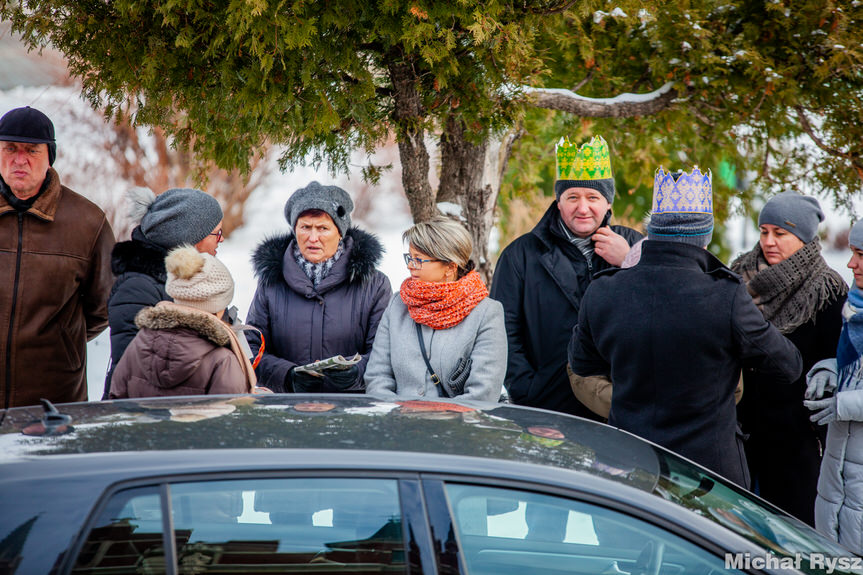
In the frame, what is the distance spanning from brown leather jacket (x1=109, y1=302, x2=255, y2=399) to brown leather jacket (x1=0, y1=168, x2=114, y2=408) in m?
1.11

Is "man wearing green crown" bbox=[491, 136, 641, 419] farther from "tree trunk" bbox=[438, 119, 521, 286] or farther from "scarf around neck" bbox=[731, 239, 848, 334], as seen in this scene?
"tree trunk" bbox=[438, 119, 521, 286]

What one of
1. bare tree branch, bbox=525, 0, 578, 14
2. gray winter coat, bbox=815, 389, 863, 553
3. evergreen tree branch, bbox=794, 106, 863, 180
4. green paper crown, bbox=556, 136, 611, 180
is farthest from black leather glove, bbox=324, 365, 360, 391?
Result: evergreen tree branch, bbox=794, 106, 863, 180

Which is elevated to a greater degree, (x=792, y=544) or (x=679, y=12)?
(x=679, y=12)

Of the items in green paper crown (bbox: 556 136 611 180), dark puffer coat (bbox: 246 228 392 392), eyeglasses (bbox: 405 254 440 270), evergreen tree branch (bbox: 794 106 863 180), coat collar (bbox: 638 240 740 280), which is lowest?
dark puffer coat (bbox: 246 228 392 392)

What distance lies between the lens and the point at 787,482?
12.8 ft

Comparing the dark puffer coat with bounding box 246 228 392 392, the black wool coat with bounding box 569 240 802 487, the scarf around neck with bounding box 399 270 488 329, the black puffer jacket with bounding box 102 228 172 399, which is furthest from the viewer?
the dark puffer coat with bounding box 246 228 392 392

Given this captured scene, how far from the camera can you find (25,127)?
3889 millimetres

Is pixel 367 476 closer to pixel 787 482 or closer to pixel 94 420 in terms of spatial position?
pixel 94 420

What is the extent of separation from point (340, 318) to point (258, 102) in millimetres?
1084

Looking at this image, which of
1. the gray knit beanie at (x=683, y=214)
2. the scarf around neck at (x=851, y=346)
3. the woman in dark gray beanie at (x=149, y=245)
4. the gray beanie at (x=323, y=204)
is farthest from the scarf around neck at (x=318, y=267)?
the scarf around neck at (x=851, y=346)

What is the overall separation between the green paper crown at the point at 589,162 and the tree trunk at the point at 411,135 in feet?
2.69

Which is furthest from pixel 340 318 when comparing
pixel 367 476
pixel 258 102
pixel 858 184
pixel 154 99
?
pixel 858 184

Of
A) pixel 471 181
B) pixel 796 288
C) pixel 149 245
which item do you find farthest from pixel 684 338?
pixel 471 181

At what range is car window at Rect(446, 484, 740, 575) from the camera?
1.98 m
